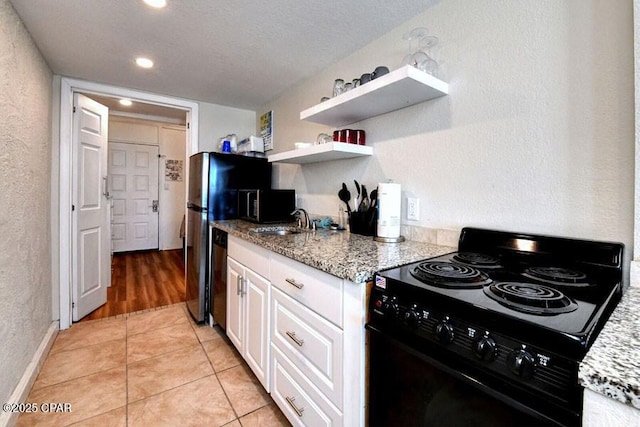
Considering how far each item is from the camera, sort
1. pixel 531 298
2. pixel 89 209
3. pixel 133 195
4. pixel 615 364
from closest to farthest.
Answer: pixel 615 364 → pixel 531 298 → pixel 89 209 → pixel 133 195

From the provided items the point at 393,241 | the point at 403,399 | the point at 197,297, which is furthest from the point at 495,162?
the point at 197,297

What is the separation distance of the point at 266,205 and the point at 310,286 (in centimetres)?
124

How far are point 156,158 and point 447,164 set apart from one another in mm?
5267

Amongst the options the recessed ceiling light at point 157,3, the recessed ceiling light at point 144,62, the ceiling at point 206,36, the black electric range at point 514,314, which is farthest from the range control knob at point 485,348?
the recessed ceiling light at point 144,62

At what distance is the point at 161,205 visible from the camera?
5.31 meters

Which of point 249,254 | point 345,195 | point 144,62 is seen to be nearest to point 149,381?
point 249,254

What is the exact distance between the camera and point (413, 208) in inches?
62.6

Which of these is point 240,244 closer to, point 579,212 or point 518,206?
point 518,206

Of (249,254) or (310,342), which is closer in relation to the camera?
(310,342)

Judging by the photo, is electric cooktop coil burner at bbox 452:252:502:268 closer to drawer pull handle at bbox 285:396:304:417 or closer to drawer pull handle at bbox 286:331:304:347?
drawer pull handle at bbox 286:331:304:347

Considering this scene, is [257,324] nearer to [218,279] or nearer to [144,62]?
[218,279]

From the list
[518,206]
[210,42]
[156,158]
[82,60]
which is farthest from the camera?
[156,158]

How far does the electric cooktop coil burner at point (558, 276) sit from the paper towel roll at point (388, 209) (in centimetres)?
64

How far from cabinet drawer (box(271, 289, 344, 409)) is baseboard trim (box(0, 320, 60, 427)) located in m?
1.25
